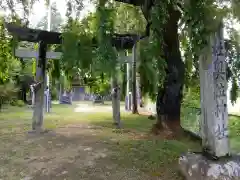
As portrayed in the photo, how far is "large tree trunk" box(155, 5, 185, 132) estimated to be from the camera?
21.3 feet

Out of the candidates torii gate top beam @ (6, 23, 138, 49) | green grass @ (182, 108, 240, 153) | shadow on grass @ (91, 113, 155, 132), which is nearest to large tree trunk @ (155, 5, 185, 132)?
green grass @ (182, 108, 240, 153)

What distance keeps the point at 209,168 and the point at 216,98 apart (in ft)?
3.07

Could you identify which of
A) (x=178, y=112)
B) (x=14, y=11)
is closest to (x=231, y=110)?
(x=178, y=112)

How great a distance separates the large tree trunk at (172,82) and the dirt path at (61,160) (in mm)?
1454

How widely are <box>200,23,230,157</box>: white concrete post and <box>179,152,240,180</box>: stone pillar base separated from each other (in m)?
→ 0.14

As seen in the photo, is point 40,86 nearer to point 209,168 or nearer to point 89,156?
point 89,156

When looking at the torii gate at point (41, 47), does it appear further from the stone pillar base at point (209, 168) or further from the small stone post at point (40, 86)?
the stone pillar base at point (209, 168)

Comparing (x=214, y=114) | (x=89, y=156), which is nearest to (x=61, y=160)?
(x=89, y=156)

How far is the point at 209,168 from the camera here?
379 centimetres

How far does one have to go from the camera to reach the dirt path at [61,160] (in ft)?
14.0

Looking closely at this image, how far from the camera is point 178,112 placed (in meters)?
6.69

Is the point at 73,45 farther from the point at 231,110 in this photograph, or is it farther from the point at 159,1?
the point at 231,110

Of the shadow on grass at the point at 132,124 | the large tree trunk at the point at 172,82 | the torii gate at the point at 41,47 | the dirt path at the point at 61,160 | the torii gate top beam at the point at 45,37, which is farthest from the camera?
the shadow on grass at the point at 132,124

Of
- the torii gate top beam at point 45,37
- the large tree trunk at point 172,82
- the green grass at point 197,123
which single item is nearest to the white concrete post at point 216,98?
the green grass at point 197,123
